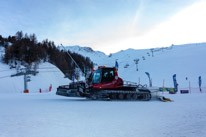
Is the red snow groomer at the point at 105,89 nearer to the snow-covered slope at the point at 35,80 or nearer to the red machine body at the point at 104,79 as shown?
→ the red machine body at the point at 104,79

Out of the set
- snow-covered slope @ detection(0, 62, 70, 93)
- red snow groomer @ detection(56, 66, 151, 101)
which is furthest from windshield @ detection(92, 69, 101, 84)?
snow-covered slope @ detection(0, 62, 70, 93)

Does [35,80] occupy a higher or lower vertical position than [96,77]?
lower

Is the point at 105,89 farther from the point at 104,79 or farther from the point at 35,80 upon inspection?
the point at 35,80

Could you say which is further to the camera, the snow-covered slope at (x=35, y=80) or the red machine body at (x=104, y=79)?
the snow-covered slope at (x=35, y=80)

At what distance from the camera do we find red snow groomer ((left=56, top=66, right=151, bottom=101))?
14.5 metres

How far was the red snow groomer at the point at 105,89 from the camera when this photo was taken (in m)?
14.5

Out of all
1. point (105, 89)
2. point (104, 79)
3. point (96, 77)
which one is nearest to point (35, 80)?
point (96, 77)

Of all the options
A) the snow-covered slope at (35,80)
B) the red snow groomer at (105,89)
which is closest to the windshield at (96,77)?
the red snow groomer at (105,89)

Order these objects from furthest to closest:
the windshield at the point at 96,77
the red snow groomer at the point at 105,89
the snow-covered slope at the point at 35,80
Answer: the snow-covered slope at the point at 35,80
the windshield at the point at 96,77
the red snow groomer at the point at 105,89

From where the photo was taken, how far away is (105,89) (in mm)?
15055

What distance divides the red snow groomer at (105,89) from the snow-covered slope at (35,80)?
35.4m

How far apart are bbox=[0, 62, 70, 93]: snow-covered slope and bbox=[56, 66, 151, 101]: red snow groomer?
3536cm

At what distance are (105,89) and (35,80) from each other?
140ft

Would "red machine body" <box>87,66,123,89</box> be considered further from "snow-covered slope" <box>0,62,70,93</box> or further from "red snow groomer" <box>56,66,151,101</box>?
"snow-covered slope" <box>0,62,70,93</box>
